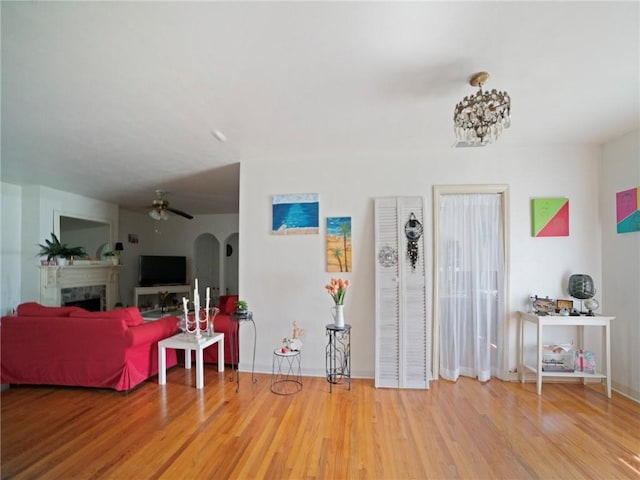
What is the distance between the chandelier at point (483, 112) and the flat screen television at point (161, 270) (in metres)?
7.30

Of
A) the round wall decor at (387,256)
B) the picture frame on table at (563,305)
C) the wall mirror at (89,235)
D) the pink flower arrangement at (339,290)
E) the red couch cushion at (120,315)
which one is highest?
the wall mirror at (89,235)

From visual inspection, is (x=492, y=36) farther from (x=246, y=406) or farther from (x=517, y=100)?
(x=246, y=406)

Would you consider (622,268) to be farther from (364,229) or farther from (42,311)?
(42,311)

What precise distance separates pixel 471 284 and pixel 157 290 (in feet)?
22.3

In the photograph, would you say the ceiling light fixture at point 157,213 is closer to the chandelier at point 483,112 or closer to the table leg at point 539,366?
the chandelier at point 483,112

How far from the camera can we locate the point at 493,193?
353 cm

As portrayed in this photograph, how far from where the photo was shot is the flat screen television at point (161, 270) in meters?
7.18

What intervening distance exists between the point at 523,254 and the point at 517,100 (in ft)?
5.92

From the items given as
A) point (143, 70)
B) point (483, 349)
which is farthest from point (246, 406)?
point (143, 70)

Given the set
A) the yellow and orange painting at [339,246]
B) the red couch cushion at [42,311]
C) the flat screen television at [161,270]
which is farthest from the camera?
the flat screen television at [161,270]

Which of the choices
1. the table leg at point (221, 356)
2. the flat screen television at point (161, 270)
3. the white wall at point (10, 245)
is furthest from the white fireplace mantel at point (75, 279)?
the table leg at point (221, 356)

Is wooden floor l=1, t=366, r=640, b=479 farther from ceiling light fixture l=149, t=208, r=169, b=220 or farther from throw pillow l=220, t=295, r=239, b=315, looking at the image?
ceiling light fixture l=149, t=208, r=169, b=220

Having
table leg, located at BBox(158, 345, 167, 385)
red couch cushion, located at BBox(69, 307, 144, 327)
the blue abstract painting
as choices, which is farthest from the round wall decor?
red couch cushion, located at BBox(69, 307, 144, 327)

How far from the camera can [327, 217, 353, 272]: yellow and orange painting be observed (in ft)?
12.0
